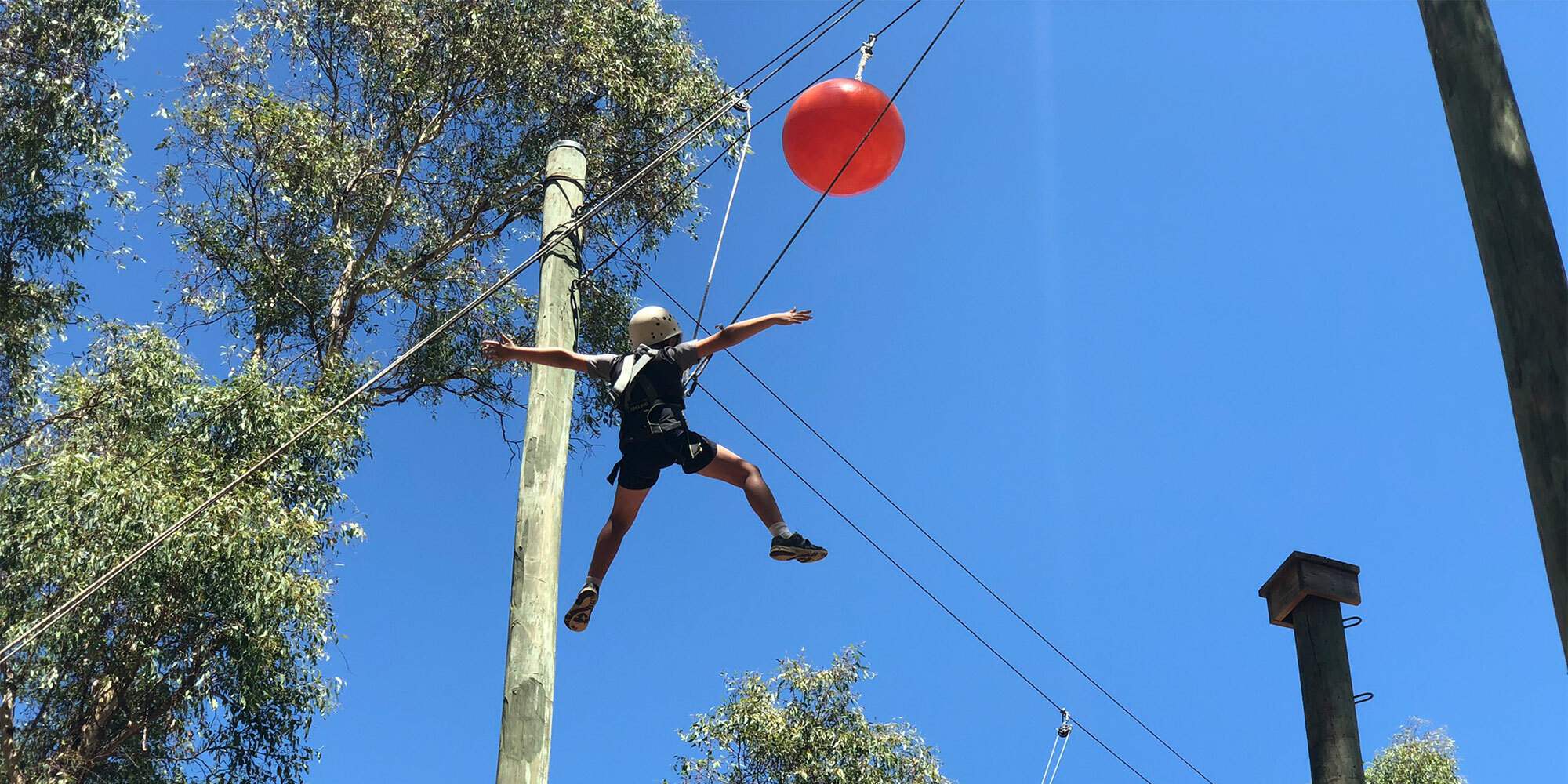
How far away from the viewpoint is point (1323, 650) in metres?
5.20

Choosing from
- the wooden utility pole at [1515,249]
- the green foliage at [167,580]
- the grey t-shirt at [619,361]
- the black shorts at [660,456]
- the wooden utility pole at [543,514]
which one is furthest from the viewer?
the green foliage at [167,580]

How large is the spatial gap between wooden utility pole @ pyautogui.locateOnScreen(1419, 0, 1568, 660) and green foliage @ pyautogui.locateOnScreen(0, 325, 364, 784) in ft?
25.9

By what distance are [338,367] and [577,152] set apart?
643 cm

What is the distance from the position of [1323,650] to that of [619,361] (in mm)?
2791

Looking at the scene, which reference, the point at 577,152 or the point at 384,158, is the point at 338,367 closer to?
the point at 384,158

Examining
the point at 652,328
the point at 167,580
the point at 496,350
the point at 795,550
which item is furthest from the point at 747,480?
the point at 167,580

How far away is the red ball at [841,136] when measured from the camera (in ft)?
21.0

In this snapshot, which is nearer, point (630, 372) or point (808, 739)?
point (630, 372)

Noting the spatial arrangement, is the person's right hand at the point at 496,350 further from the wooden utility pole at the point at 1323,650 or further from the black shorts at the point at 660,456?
the wooden utility pole at the point at 1323,650

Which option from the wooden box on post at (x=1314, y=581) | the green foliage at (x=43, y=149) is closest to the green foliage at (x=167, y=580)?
the green foliage at (x=43, y=149)

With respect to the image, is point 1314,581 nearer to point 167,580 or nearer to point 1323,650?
point 1323,650

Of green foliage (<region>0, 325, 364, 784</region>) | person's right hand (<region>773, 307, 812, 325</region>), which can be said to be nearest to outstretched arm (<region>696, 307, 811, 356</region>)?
person's right hand (<region>773, 307, 812, 325</region>)

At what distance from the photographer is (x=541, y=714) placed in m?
4.71

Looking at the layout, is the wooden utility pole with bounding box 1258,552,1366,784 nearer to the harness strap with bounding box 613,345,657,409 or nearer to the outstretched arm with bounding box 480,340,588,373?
the harness strap with bounding box 613,345,657,409
